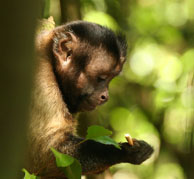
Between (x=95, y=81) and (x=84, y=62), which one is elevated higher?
(x=84, y=62)

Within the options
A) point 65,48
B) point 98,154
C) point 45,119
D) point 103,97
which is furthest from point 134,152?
point 65,48

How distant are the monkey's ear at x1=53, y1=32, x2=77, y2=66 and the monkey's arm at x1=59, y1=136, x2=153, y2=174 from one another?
38.6 inches

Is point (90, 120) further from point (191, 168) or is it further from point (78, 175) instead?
point (78, 175)

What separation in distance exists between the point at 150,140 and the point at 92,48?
4287mm

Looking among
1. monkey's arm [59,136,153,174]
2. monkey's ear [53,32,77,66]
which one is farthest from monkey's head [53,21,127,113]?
monkey's arm [59,136,153,174]

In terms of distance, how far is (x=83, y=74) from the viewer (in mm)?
4832

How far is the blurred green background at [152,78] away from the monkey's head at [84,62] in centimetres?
190

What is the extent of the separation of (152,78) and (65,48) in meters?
4.10

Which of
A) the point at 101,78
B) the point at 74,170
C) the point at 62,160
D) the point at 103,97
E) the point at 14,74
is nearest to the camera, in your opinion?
the point at 14,74

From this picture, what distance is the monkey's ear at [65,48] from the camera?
4.79m

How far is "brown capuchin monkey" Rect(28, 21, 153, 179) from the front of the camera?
419 cm

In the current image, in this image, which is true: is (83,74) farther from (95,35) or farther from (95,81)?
(95,35)

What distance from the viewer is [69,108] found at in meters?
4.89

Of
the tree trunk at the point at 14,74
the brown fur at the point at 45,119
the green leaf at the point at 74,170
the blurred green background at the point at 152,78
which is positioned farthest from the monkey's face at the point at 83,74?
the tree trunk at the point at 14,74
